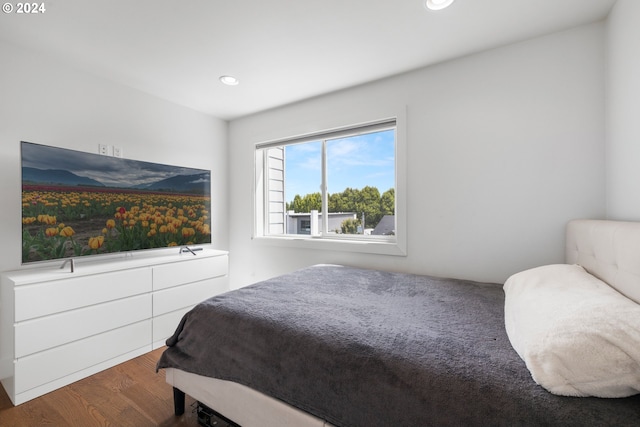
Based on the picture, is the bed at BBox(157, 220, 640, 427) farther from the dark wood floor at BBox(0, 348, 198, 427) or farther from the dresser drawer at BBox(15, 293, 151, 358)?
the dresser drawer at BBox(15, 293, 151, 358)

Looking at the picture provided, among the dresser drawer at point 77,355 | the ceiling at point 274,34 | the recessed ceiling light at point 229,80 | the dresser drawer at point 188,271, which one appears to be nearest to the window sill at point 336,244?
the dresser drawer at point 188,271

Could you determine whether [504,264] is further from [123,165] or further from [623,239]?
[123,165]

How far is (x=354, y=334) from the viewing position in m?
1.18

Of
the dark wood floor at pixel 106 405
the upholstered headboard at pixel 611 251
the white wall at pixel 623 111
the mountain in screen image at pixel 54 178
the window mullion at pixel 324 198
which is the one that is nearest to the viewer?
the upholstered headboard at pixel 611 251

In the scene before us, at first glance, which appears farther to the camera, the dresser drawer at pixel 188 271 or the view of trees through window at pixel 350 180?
the view of trees through window at pixel 350 180

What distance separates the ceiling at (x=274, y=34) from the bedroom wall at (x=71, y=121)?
0.15 m

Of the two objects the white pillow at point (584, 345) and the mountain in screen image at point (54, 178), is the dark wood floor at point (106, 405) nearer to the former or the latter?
the mountain in screen image at point (54, 178)

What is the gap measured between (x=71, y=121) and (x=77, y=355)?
1.89 meters

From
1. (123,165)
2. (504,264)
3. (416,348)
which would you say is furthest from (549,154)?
(123,165)

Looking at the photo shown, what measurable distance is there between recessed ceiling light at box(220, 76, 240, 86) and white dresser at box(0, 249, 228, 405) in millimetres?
1761

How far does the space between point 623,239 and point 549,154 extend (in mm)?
942

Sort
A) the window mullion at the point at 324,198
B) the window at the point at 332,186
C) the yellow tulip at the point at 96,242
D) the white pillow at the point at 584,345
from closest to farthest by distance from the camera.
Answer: the white pillow at the point at 584,345 → the yellow tulip at the point at 96,242 → the window at the point at 332,186 → the window mullion at the point at 324,198

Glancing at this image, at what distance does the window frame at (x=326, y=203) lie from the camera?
8.22 feet

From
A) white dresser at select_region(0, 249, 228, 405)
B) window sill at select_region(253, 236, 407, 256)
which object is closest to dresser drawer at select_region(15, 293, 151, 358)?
white dresser at select_region(0, 249, 228, 405)
